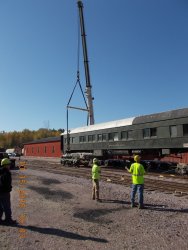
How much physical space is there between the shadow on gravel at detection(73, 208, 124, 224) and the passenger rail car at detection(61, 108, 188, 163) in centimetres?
1088

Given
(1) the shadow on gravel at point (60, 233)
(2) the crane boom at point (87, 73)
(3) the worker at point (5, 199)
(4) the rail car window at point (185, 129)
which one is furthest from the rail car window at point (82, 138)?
(1) the shadow on gravel at point (60, 233)

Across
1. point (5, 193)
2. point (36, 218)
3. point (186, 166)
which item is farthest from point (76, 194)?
point (186, 166)

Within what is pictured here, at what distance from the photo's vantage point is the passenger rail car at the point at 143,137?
750 inches

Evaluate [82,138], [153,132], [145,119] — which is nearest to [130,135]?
[145,119]

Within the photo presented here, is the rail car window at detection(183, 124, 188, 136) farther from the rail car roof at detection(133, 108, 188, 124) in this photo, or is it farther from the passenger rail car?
the rail car roof at detection(133, 108, 188, 124)

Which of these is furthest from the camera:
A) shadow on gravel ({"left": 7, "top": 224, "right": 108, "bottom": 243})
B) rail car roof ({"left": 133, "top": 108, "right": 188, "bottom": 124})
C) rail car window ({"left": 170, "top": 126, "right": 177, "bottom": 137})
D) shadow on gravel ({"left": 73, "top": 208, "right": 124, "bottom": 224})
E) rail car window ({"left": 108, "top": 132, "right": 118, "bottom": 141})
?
rail car window ({"left": 108, "top": 132, "right": 118, "bottom": 141})

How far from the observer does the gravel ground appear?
20.0ft

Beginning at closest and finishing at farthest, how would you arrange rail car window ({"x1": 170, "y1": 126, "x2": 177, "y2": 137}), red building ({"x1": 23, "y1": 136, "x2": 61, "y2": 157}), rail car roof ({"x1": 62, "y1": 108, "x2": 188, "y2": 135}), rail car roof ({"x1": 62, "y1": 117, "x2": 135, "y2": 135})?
1. rail car roof ({"x1": 62, "y1": 108, "x2": 188, "y2": 135})
2. rail car window ({"x1": 170, "y1": 126, "x2": 177, "y2": 137})
3. rail car roof ({"x1": 62, "y1": 117, "x2": 135, "y2": 135})
4. red building ({"x1": 23, "y1": 136, "x2": 61, "y2": 157})

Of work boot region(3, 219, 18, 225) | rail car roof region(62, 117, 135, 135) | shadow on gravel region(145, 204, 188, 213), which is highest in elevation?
rail car roof region(62, 117, 135, 135)

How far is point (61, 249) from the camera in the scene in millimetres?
5773

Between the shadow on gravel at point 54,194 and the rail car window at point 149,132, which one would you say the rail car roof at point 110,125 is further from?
the shadow on gravel at point 54,194

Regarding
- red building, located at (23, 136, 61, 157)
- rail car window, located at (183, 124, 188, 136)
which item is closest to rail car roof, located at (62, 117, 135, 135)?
rail car window, located at (183, 124, 188, 136)

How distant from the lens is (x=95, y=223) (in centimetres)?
765

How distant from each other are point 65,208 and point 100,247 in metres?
3.78
